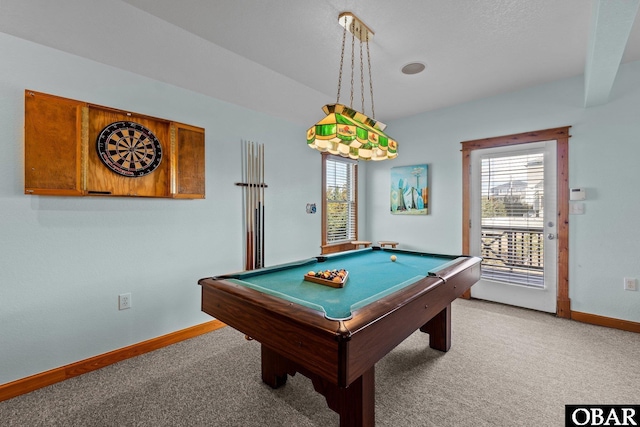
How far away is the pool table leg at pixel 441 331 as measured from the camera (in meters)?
2.41

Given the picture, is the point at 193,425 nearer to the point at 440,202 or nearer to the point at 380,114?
the point at 440,202

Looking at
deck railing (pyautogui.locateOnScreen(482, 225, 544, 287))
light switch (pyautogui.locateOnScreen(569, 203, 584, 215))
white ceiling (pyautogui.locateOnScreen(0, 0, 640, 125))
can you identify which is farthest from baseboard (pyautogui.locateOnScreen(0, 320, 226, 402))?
light switch (pyautogui.locateOnScreen(569, 203, 584, 215))

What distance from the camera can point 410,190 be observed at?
4367 millimetres

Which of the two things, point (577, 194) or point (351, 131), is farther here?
point (577, 194)

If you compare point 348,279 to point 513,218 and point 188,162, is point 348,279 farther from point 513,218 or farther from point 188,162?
point 513,218

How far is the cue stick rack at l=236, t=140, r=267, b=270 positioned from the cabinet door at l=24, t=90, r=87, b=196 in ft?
4.71

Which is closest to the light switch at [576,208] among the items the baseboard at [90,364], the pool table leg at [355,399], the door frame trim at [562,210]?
the door frame trim at [562,210]

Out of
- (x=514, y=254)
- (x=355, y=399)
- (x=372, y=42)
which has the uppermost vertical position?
(x=372, y=42)

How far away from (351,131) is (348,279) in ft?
3.27

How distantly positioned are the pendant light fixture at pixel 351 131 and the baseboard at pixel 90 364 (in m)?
2.23

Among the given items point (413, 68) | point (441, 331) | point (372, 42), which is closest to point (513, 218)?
point (441, 331)

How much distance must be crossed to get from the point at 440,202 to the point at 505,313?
1.62 m

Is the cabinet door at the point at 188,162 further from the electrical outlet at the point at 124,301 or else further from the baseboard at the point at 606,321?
the baseboard at the point at 606,321

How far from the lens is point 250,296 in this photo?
4.75 ft
